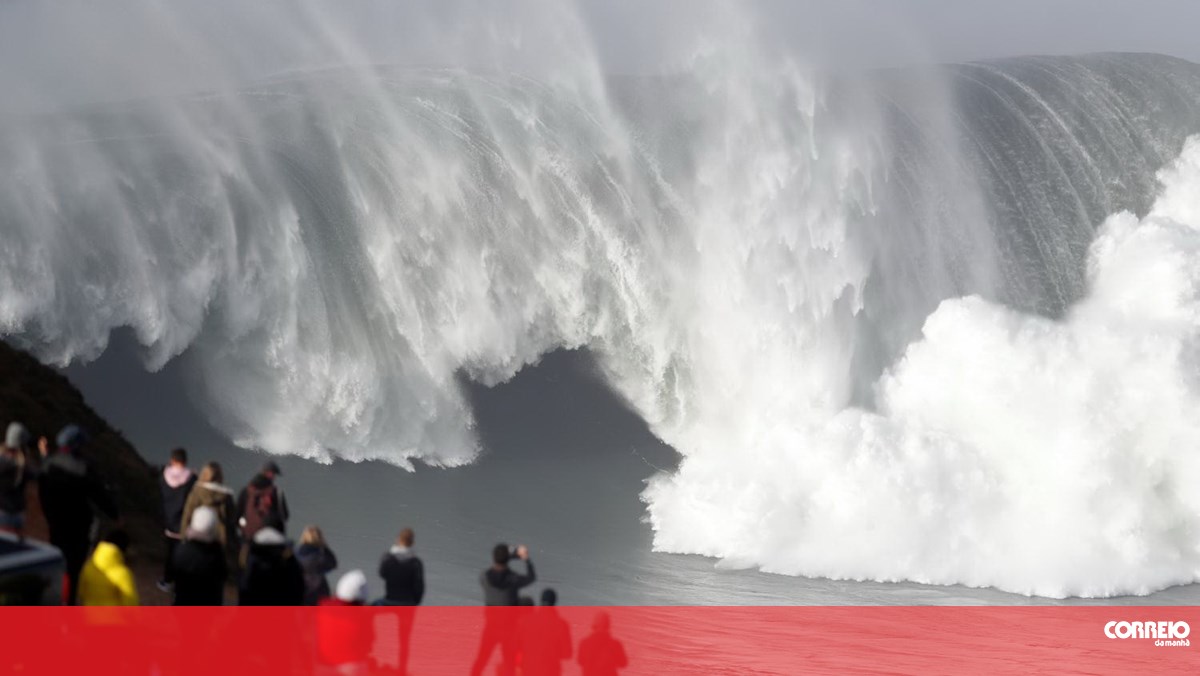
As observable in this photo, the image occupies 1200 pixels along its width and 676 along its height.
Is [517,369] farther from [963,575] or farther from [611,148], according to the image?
[963,575]

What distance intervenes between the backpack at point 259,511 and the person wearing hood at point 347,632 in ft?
4.13

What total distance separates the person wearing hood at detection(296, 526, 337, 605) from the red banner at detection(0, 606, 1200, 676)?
0.62 ft

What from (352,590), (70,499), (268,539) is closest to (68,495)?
(70,499)

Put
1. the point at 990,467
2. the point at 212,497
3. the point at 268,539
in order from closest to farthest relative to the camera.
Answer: the point at 268,539
the point at 212,497
the point at 990,467

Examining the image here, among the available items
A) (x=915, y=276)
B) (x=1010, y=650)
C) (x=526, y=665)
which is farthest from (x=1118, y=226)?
(x=526, y=665)

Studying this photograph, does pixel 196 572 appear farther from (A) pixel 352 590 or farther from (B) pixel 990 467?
(B) pixel 990 467

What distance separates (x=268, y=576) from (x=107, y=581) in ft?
2.68

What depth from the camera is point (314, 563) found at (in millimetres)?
7668

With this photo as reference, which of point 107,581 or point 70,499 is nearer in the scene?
point 107,581

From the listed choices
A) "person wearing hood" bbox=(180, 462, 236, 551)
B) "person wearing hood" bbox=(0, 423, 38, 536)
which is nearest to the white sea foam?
"person wearing hood" bbox=(180, 462, 236, 551)

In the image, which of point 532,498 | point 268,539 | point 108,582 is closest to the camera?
point 108,582

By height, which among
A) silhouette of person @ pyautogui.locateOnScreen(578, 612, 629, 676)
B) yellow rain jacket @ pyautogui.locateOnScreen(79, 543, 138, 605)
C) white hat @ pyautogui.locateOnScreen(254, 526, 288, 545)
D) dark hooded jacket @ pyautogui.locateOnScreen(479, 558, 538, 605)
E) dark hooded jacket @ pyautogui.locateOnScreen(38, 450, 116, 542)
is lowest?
silhouette of person @ pyautogui.locateOnScreen(578, 612, 629, 676)

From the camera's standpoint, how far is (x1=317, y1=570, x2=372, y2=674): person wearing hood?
21.9ft

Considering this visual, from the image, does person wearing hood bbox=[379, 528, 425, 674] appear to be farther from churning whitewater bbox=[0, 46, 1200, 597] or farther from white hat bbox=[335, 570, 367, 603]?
churning whitewater bbox=[0, 46, 1200, 597]
